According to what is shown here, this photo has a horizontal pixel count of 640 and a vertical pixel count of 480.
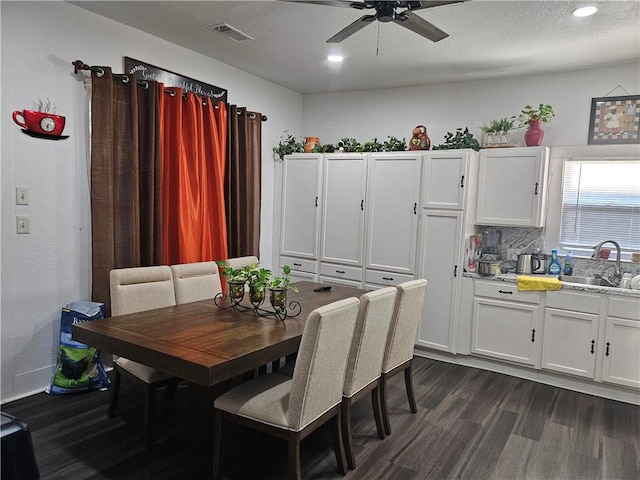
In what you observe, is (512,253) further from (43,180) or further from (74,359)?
(43,180)

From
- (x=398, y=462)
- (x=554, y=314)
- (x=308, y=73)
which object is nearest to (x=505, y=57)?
(x=308, y=73)

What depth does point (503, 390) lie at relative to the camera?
3.61m

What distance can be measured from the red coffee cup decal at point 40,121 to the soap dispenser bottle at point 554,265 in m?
3.99

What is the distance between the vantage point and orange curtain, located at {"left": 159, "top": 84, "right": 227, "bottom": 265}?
3.75m

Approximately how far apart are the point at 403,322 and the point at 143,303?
161 cm

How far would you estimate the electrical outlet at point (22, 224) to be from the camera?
2971 mm

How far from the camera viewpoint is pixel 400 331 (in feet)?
9.27

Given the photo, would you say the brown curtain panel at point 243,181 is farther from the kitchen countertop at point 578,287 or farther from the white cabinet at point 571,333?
the white cabinet at point 571,333

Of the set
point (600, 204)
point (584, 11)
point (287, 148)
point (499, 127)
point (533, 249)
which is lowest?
point (533, 249)

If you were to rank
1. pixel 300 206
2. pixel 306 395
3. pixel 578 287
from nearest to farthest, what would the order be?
1. pixel 306 395
2. pixel 578 287
3. pixel 300 206

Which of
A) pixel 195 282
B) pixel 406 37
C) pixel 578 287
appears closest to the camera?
pixel 195 282

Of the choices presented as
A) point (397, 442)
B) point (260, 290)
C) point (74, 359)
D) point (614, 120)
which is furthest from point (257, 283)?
point (614, 120)

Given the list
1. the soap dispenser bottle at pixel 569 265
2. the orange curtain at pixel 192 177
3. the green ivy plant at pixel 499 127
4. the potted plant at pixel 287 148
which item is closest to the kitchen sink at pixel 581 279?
the soap dispenser bottle at pixel 569 265

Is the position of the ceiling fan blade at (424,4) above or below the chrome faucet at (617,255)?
above
